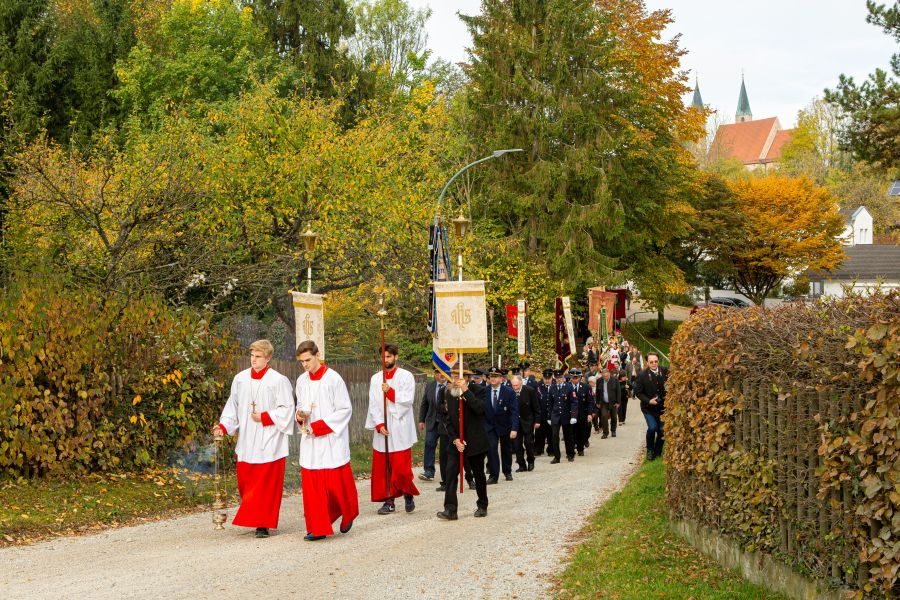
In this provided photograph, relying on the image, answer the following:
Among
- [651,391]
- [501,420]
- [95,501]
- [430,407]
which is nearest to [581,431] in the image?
[651,391]

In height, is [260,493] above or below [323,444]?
below

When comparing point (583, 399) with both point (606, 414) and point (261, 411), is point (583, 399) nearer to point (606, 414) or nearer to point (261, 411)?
point (606, 414)

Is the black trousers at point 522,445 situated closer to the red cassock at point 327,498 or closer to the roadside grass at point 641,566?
the roadside grass at point 641,566

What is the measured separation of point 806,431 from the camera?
696cm

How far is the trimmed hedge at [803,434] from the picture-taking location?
5812 millimetres

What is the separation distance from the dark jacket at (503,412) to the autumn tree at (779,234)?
134 ft

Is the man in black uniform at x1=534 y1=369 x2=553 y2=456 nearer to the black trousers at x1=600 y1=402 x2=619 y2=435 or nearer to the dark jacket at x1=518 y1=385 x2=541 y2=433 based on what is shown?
the dark jacket at x1=518 y1=385 x2=541 y2=433

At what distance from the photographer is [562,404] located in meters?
19.1

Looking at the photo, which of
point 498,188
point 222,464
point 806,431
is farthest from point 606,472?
point 498,188

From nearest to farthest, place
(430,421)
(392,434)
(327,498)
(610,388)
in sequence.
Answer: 1. (327,498)
2. (392,434)
3. (430,421)
4. (610,388)

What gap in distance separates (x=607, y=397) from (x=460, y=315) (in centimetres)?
1130

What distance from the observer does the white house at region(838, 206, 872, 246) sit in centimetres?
7938

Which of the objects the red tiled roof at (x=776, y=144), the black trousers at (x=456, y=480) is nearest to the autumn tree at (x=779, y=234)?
the black trousers at (x=456, y=480)

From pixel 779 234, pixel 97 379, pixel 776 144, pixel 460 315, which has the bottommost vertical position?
pixel 97 379
